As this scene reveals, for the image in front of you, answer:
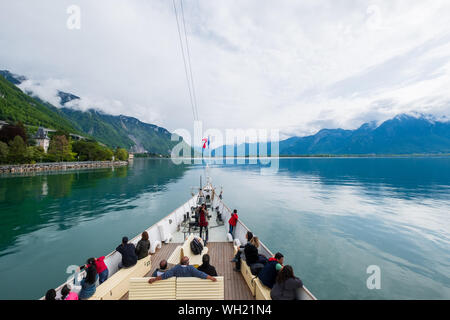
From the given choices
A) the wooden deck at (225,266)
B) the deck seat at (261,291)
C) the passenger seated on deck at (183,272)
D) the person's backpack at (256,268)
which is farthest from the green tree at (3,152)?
the deck seat at (261,291)

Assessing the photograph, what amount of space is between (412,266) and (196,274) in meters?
14.2

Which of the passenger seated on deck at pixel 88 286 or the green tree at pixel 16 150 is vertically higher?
the green tree at pixel 16 150

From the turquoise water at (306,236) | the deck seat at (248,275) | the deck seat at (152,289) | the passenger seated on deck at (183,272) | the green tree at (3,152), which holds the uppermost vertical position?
the green tree at (3,152)

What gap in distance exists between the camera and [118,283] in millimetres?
5855

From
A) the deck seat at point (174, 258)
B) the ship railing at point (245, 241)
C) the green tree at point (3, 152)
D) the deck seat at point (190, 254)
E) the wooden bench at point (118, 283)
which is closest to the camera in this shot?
the ship railing at point (245, 241)

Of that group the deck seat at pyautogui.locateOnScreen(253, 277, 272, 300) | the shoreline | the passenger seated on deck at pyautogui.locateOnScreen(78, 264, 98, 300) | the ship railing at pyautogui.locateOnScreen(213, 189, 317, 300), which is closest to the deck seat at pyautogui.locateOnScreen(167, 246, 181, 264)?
the passenger seated on deck at pyautogui.locateOnScreen(78, 264, 98, 300)

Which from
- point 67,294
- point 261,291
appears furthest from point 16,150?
A: point 261,291

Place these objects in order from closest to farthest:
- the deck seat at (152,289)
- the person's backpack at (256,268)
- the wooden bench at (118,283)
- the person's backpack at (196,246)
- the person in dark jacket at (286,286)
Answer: the person in dark jacket at (286,286)
the deck seat at (152,289)
the wooden bench at (118,283)
the person's backpack at (256,268)
the person's backpack at (196,246)

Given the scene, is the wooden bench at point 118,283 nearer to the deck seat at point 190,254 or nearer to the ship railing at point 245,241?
the deck seat at point 190,254

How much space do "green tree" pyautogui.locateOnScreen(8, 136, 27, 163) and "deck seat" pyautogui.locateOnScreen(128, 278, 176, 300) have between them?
8854cm

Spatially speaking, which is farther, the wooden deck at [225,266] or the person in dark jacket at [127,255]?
the person in dark jacket at [127,255]

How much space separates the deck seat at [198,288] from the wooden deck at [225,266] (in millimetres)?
1913

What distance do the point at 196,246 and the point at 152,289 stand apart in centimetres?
297

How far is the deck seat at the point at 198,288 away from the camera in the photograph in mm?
4715
